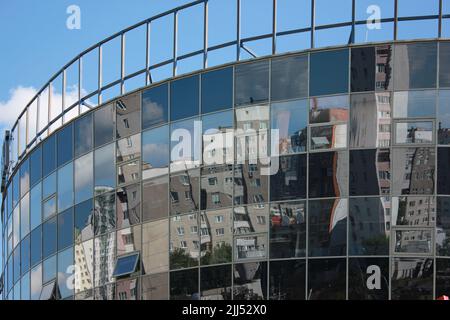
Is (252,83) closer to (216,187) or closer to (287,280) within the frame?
(216,187)

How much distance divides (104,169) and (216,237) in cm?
660

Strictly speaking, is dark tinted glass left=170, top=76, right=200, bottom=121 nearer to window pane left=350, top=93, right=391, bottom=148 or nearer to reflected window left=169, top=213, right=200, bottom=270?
reflected window left=169, top=213, right=200, bottom=270

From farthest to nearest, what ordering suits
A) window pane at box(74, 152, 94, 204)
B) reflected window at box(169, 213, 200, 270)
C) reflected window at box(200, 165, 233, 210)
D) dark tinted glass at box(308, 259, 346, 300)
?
window pane at box(74, 152, 94, 204) < reflected window at box(169, 213, 200, 270) < reflected window at box(200, 165, 233, 210) < dark tinted glass at box(308, 259, 346, 300)

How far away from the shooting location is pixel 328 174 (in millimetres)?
48969

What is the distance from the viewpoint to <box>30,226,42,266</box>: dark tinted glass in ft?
190

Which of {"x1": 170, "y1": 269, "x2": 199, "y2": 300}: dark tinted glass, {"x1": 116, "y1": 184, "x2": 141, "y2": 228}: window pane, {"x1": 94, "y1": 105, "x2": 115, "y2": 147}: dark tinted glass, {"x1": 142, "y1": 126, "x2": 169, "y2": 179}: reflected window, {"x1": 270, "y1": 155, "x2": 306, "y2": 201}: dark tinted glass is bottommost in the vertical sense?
{"x1": 170, "y1": 269, "x2": 199, "y2": 300}: dark tinted glass

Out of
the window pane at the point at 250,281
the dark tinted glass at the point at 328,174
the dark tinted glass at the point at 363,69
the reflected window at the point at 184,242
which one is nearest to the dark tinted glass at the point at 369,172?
the dark tinted glass at the point at 328,174

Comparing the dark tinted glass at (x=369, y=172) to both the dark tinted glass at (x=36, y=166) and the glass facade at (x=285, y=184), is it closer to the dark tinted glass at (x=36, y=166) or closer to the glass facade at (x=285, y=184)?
the glass facade at (x=285, y=184)

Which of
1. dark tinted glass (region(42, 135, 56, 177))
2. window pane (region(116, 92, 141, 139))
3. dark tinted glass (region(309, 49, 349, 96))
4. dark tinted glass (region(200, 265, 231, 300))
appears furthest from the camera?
dark tinted glass (region(42, 135, 56, 177))

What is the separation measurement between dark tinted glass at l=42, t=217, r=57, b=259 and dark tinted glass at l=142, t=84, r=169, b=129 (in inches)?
259

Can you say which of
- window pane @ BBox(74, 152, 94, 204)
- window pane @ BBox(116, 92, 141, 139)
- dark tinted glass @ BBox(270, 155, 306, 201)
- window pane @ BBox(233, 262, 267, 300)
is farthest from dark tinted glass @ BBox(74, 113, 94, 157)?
window pane @ BBox(233, 262, 267, 300)

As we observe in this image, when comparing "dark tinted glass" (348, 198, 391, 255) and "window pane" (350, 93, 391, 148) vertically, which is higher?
"window pane" (350, 93, 391, 148)
